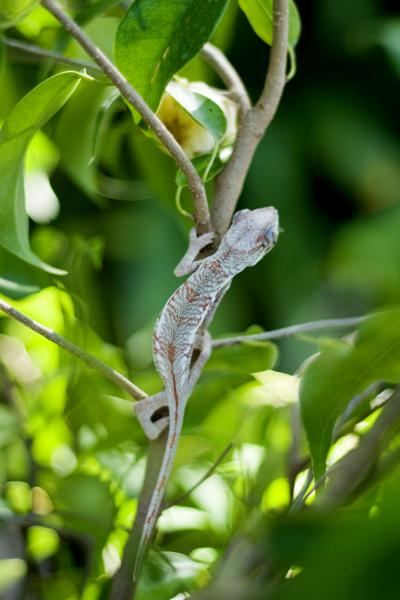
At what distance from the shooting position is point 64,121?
0.80 metres

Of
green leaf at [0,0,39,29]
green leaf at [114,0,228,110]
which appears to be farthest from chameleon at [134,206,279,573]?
green leaf at [0,0,39,29]

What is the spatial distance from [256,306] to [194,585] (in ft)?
2.10

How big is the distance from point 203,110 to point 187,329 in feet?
0.54

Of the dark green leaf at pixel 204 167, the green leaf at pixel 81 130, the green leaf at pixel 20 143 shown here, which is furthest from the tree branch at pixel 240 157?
the green leaf at pixel 81 130

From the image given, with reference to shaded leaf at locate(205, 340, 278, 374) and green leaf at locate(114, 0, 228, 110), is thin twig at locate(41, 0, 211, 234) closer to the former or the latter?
green leaf at locate(114, 0, 228, 110)

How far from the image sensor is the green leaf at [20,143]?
0.57 m

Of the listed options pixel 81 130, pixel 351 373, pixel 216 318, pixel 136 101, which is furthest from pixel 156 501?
pixel 216 318

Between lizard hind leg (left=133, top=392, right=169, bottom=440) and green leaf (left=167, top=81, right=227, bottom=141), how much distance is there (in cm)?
21

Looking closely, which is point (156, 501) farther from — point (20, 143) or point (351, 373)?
point (20, 143)

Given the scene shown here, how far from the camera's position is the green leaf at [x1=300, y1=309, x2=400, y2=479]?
0.57 m

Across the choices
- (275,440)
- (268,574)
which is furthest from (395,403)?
(275,440)

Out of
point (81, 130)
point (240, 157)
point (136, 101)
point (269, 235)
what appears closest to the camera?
point (136, 101)

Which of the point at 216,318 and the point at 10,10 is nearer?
the point at 10,10

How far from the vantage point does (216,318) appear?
3.59ft
